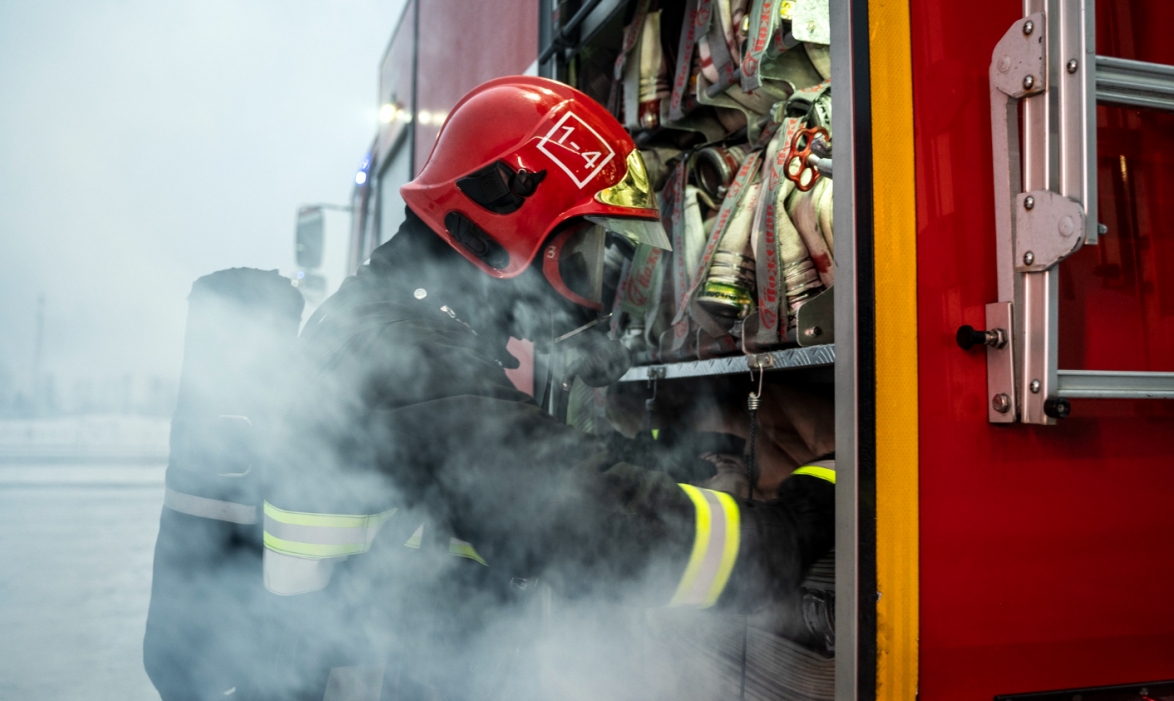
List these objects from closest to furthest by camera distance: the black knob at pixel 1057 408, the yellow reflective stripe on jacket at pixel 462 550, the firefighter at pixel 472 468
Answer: the black knob at pixel 1057 408 → the firefighter at pixel 472 468 → the yellow reflective stripe on jacket at pixel 462 550

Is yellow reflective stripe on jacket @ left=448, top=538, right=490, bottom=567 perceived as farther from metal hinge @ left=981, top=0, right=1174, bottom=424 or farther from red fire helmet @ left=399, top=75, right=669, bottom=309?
metal hinge @ left=981, top=0, right=1174, bottom=424

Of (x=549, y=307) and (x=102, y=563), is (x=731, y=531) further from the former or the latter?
(x=102, y=563)

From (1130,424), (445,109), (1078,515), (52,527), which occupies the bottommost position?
(52,527)

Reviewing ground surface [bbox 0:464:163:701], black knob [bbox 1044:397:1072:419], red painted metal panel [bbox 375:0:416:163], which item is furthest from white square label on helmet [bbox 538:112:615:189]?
red painted metal panel [bbox 375:0:416:163]

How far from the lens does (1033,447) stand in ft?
3.41

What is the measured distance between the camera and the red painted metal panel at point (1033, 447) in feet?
3.32

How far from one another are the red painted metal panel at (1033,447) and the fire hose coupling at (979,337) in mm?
16

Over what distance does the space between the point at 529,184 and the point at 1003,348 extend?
3.50 feet

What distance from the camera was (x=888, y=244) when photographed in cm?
102

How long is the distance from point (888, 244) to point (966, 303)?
15 centimetres

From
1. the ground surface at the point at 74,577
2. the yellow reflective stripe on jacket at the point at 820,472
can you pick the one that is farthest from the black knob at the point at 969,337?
the ground surface at the point at 74,577

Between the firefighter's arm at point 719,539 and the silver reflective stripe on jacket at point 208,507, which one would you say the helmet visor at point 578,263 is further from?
the silver reflective stripe on jacket at point 208,507

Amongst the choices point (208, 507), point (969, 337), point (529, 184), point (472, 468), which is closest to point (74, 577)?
point (208, 507)

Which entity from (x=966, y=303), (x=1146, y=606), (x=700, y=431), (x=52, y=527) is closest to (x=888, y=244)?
(x=966, y=303)
